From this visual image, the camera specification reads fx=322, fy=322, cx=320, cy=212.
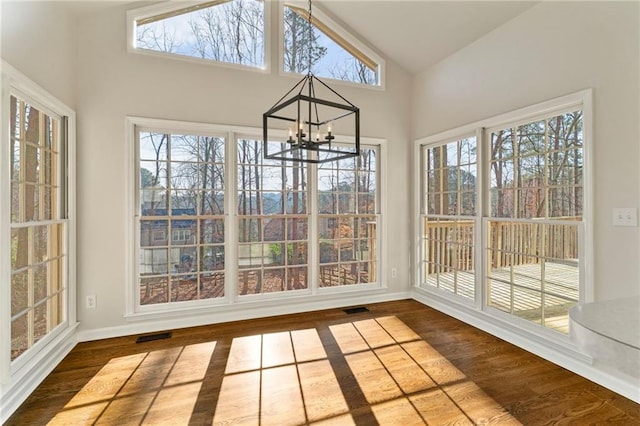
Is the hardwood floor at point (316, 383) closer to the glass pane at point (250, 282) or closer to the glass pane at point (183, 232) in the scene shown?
the glass pane at point (250, 282)

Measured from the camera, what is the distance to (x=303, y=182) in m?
4.09

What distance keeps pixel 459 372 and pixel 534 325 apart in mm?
989

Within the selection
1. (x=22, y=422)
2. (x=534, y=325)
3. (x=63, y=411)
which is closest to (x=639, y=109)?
(x=534, y=325)

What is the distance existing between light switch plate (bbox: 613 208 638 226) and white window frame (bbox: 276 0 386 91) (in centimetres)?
294

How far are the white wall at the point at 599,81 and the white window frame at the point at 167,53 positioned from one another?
2.46m

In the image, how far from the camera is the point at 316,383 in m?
2.42

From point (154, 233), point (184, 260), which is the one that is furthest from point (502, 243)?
point (154, 233)

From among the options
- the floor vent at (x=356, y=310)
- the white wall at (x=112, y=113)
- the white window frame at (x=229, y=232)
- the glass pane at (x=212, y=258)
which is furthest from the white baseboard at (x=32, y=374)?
the floor vent at (x=356, y=310)

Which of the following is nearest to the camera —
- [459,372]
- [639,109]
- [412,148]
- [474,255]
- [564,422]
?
[564,422]

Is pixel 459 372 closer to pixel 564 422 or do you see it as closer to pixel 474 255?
pixel 564 422

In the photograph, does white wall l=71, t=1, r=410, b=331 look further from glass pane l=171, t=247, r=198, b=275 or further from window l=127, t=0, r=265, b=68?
glass pane l=171, t=247, r=198, b=275

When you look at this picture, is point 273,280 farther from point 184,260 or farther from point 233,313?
point 184,260

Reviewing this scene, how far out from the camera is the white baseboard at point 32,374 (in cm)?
207

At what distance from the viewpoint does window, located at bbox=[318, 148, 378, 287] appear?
420cm
